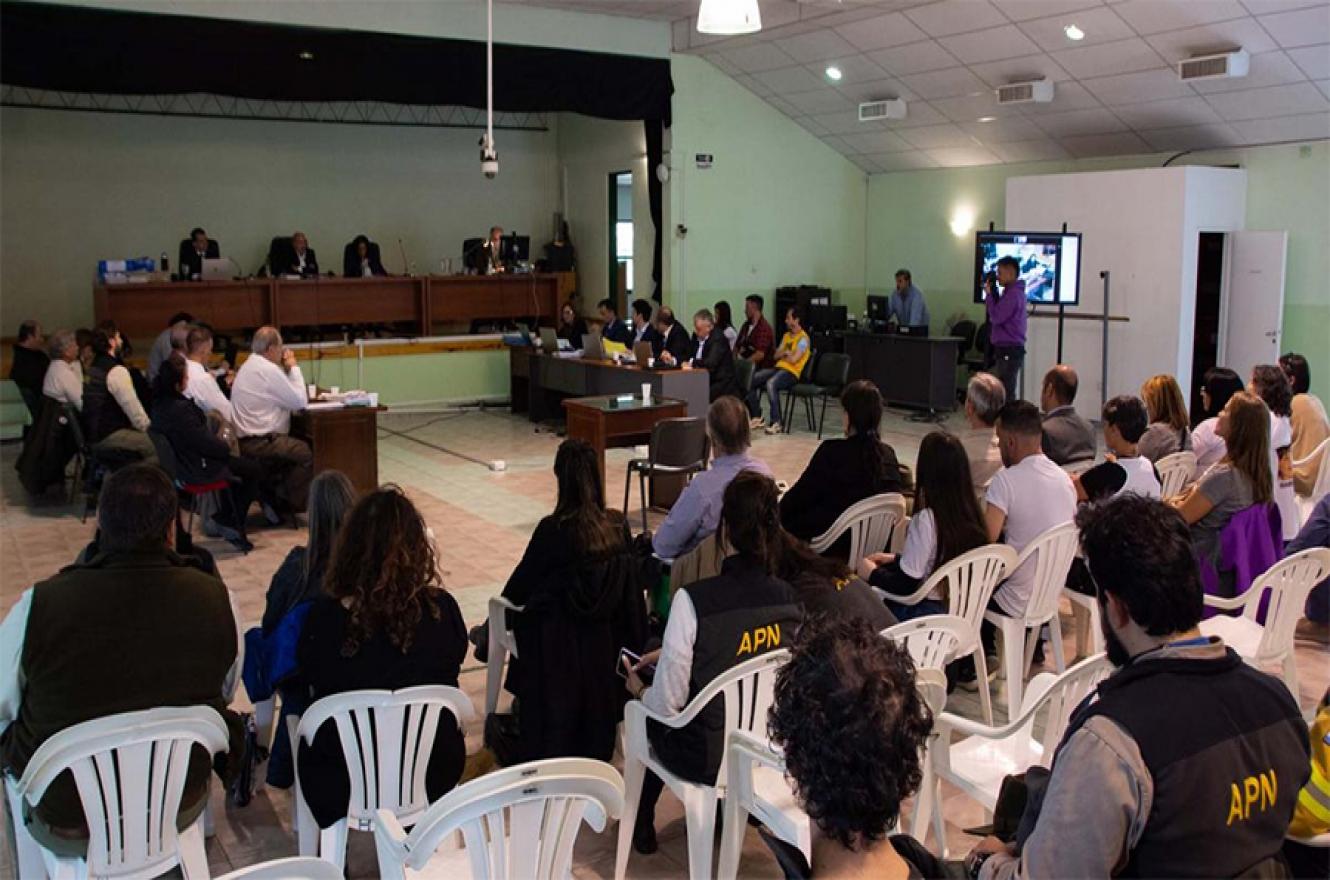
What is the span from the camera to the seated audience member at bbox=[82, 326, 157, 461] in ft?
23.8

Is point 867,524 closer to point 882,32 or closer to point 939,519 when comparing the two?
point 939,519

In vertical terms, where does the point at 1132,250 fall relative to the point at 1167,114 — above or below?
below

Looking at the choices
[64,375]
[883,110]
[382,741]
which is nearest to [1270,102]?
[883,110]

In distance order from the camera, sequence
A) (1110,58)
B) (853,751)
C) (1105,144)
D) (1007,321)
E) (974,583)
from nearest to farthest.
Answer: (853,751) → (974,583) → (1110,58) → (1007,321) → (1105,144)

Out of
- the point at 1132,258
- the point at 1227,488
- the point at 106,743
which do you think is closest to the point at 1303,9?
the point at 1132,258

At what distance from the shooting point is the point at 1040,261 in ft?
36.4

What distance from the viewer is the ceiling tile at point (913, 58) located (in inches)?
427

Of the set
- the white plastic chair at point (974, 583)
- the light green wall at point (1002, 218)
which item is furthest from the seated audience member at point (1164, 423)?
the light green wall at point (1002, 218)

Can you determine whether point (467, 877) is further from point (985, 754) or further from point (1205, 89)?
point (1205, 89)

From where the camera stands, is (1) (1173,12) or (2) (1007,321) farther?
(2) (1007,321)

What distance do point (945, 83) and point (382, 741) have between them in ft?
33.3

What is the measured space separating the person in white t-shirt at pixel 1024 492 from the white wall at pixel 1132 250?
703 centimetres

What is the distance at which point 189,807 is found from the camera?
2682 millimetres

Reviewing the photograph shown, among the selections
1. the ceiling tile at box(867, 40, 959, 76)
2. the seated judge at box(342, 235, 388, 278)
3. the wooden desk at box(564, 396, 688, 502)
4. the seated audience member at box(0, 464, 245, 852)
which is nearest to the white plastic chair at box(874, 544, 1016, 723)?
the seated audience member at box(0, 464, 245, 852)
